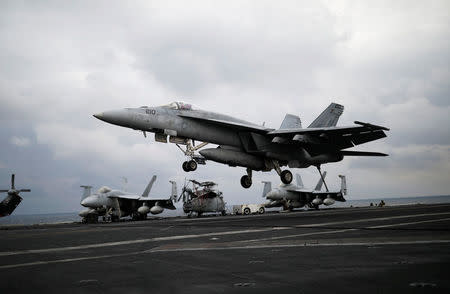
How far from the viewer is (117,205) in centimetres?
4647

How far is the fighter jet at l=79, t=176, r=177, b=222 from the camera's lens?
146 feet

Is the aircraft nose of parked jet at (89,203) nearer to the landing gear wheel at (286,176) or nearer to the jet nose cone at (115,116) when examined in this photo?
the jet nose cone at (115,116)

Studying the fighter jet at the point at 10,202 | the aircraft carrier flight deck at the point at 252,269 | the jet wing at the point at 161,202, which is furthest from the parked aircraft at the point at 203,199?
the aircraft carrier flight deck at the point at 252,269

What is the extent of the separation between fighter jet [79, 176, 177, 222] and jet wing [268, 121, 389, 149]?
93.0ft

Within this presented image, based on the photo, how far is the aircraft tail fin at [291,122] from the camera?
95.3ft

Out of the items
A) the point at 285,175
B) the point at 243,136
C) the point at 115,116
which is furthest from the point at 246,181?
the point at 115,116

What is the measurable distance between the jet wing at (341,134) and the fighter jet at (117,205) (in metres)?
28.4

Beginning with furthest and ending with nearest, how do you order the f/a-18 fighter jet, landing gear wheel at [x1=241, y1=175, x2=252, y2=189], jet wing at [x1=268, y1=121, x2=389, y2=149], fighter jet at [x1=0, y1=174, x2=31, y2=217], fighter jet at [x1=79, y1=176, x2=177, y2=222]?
fighter jet at [x1=0, y1=174, x2=31, y2=217] < fighter jet at [x1=79, y1=176, x2=177, y2=222] < landing gear wheel at [x1=241, y1=175, x2=252, y2=189] < jet wing at [x1=268, y1=121, x2=389, y2=149] < the f/a-18 fighter jet

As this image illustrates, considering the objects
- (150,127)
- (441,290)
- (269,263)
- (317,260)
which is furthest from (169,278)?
(150,127)

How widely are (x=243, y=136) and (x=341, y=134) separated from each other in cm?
648

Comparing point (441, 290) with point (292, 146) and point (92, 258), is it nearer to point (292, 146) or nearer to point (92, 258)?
point (92, 258)

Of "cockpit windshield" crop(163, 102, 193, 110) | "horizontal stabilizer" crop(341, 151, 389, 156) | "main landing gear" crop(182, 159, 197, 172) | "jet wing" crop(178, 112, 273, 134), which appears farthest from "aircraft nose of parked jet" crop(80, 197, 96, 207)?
"horizontal stabilizer" crop(341, 151, 389, 156)

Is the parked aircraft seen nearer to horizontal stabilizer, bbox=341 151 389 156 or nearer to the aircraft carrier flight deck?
horizontal stabilizer, bbox=341 151 389 156

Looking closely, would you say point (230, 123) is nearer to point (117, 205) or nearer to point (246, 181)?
point (246, 181)
